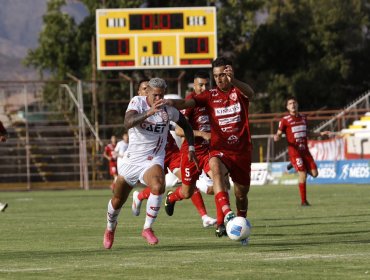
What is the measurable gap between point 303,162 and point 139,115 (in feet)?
36.0

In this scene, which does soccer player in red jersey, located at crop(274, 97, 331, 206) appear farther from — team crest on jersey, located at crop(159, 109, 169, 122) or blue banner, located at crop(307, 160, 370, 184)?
blue banner, located at crop(307, 160, 370, 184)

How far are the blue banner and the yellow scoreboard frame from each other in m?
6.74

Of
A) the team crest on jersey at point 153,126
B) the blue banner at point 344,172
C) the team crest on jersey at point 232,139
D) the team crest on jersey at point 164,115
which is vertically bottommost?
the blue banner at point 344,172

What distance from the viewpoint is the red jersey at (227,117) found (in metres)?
14.3

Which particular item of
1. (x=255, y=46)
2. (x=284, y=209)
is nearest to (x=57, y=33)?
(x=255, y=46)

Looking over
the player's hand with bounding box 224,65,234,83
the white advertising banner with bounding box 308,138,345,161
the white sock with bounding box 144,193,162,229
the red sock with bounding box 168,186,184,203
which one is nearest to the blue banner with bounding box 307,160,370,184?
the white advertising banner with bounding box 308,138,345,161

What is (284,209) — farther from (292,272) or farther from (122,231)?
(292,272)

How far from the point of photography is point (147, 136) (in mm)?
13633

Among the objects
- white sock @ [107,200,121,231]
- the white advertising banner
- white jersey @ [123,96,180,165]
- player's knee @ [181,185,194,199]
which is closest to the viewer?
white jersey @ [123,96,180,165]

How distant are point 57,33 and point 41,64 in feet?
8.69

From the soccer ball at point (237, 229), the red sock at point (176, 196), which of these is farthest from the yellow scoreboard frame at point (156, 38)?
the soccer ball at point (237, 229)

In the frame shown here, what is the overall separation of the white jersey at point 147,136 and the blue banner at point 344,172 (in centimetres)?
2380

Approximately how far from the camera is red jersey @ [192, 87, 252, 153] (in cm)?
1427

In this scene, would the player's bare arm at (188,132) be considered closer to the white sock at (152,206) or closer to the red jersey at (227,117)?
the red jersey at (227,117)
